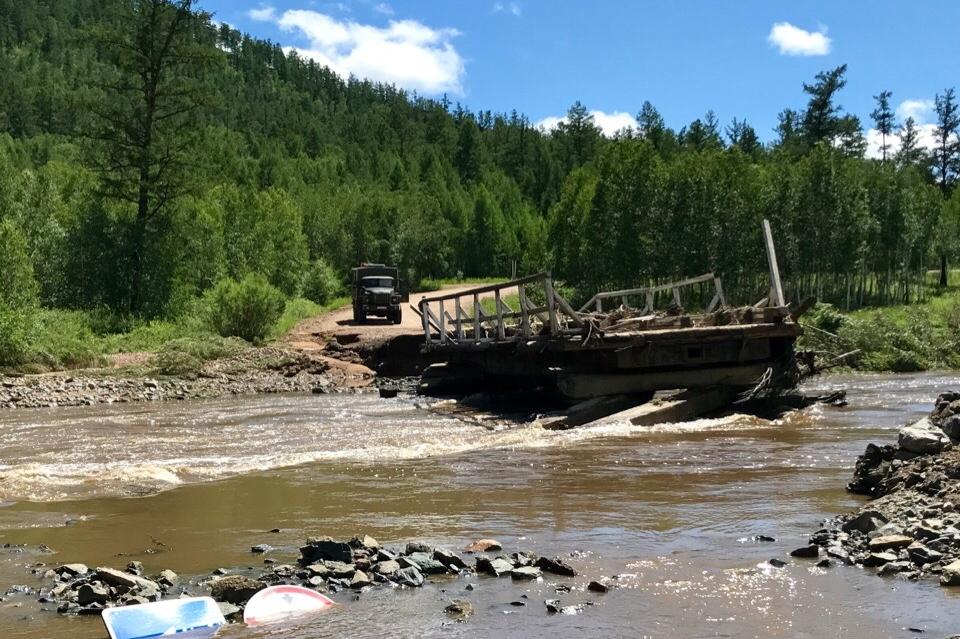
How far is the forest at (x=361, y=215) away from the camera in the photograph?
Result: 3862cm

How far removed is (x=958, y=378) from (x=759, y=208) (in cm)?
2705

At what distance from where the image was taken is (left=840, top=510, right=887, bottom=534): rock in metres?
6.96

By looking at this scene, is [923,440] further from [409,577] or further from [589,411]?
[589,411]

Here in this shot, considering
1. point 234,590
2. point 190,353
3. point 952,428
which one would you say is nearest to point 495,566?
point 234,590

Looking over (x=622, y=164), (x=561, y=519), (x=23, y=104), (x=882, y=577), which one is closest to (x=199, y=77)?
(x=622, y=164)

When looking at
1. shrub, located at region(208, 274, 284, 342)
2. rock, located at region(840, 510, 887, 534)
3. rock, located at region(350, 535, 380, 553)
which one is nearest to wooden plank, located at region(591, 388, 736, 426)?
rock, located at region(840, 510, 887, 534)

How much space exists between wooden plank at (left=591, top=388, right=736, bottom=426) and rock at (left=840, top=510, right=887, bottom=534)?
7.70 metres

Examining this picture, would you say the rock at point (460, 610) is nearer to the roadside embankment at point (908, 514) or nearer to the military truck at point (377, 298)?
the roadside embankment at point (908, 514)

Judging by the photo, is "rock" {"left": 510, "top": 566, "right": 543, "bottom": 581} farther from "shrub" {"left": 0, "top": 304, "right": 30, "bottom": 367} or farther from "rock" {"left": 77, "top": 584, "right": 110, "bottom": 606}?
"shrub" {"left": 0, "top": 304, "right": 30, "bottom": 367}

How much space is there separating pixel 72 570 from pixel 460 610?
2836 mm

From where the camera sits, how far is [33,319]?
27234mm

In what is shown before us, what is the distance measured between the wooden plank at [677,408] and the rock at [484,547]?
8048mm

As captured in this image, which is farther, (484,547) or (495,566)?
(484,547)

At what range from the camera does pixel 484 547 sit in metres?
7.05
